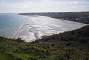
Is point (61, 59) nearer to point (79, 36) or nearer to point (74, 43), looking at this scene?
point (74, 43)

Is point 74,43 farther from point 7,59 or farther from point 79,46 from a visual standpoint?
point 7,59

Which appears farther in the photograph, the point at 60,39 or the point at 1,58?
the point at 60,39

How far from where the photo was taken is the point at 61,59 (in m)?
19.2

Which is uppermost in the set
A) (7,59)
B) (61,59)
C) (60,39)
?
(7,59)

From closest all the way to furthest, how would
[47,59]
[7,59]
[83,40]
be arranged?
1. [7,59]
2. [47,59]
3. [83,40]

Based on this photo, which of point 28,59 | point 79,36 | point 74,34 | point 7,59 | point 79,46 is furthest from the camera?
point 74,34

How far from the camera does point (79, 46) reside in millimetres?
47469

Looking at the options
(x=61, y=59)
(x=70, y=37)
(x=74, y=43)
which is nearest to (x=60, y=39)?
(x=70, y=37)

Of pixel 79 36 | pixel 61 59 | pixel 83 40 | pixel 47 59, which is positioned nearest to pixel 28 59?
pixel 47 59

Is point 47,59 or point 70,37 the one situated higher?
point 47,59

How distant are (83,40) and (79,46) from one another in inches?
161

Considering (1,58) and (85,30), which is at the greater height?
(1,58)

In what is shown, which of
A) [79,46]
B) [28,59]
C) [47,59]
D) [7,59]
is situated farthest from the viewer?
[79,46]

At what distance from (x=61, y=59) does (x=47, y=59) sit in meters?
1.57
